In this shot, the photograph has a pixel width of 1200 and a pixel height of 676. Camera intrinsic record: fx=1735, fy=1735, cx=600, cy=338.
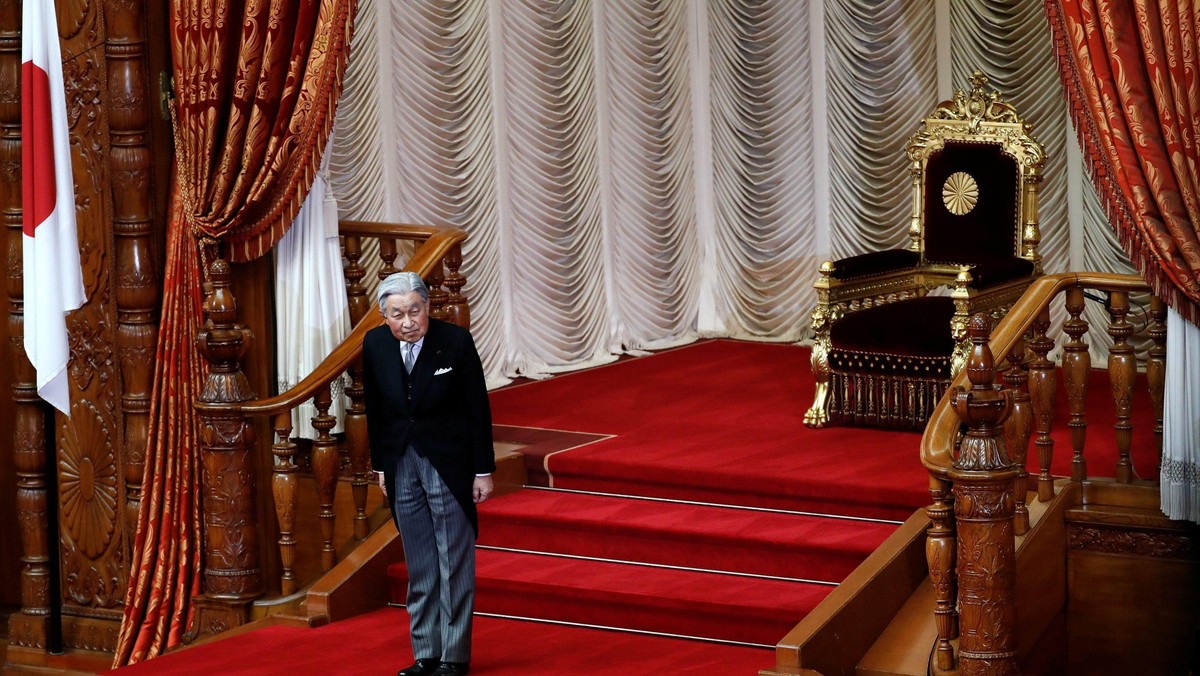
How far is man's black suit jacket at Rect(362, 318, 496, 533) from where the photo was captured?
4.97m

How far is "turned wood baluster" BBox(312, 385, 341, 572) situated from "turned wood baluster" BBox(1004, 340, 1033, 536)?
225 centimetres

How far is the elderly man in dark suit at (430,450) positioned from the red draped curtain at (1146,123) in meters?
1.99

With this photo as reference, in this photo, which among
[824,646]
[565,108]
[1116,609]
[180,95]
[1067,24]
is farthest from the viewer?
[565,108]

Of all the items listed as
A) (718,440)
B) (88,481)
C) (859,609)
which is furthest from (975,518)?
(88,481)

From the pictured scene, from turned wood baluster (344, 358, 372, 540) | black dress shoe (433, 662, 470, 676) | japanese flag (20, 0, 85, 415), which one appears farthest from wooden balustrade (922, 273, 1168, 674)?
japanese flag (20, 0, 85, 415)

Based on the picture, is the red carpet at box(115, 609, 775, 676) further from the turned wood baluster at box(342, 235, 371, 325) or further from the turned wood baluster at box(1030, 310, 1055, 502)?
the turned wood baluster at box(342, 235, 371, 325)

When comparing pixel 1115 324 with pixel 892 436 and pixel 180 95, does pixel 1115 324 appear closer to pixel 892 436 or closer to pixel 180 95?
pixel 892 436

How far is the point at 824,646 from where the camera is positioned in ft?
16.0

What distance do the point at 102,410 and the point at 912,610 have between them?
3.02 meters

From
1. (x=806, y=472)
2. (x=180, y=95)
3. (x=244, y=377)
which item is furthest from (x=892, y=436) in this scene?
(x=180, y=95)

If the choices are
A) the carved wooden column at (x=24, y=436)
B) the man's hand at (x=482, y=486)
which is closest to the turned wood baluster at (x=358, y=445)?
the man's hand at (x=482, y=486)

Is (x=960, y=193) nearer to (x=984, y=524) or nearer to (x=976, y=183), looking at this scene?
(x=976, y=183)

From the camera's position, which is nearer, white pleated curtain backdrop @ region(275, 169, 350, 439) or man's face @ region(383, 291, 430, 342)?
man's face @ region(383, 291, 430, 342)

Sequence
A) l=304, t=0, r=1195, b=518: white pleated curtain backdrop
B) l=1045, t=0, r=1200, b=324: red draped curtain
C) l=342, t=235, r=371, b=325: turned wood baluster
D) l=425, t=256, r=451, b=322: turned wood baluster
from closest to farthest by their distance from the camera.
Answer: l=1045, t=0, r=1200, b=324: red draped curtain < l=425, t=256, r=451, b=322: turned wood baluster < l=342, t=235, r=371, b=325: turned wood baluster < l=304, t=0, r=1195, b=518: white pleated curtain backdrop
